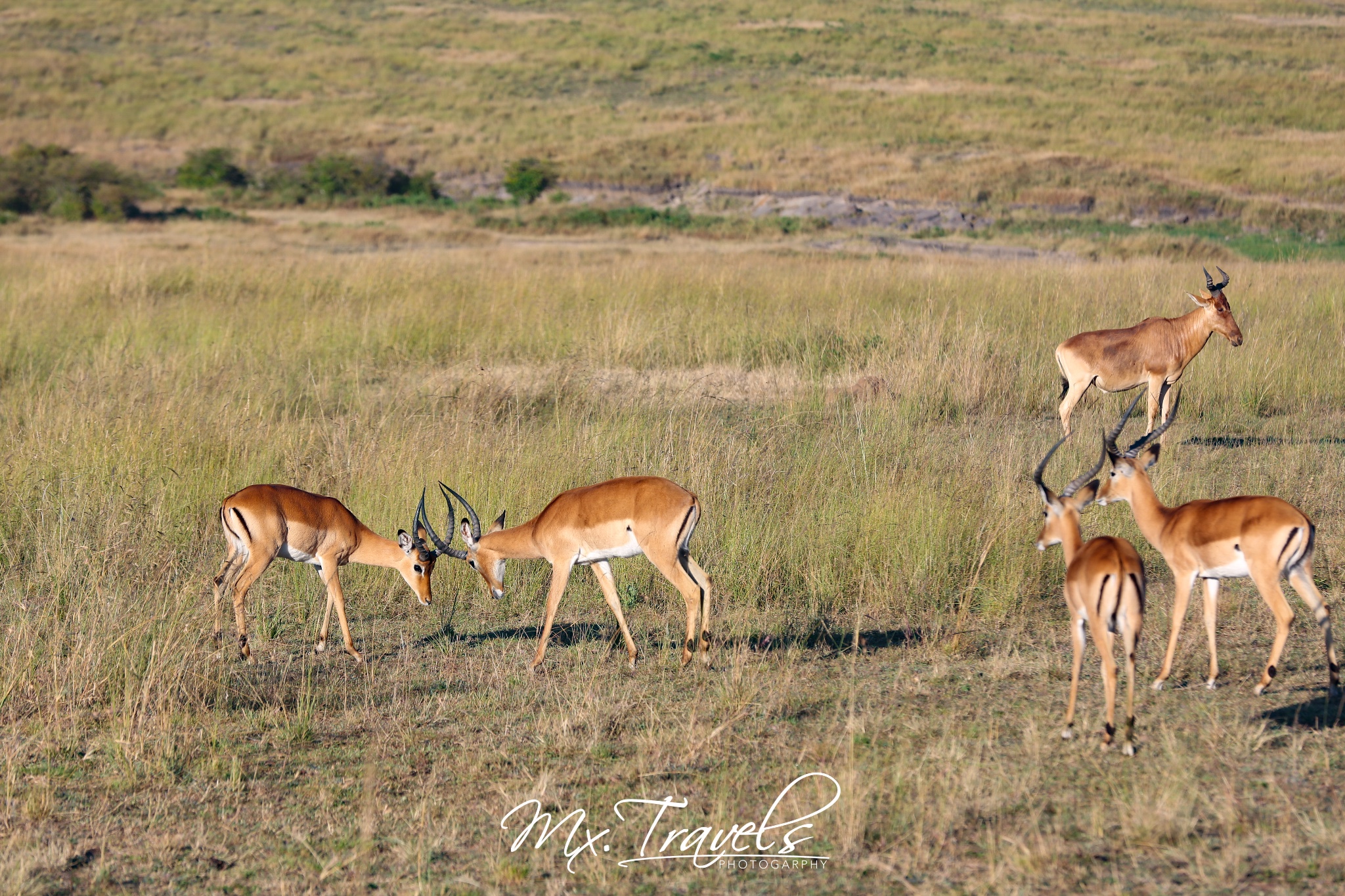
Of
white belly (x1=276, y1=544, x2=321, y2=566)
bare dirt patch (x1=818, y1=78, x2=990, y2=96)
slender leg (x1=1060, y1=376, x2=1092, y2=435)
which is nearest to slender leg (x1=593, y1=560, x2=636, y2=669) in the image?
white belly (x1=276, y1=544, x2=321, y2=566)

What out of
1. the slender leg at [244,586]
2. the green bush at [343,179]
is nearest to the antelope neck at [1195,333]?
the slender leg at [244,586]

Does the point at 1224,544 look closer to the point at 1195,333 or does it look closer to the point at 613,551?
the point at 613,551

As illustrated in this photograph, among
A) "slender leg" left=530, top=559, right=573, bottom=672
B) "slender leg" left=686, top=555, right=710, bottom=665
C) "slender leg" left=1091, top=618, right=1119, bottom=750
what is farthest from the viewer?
"slender leg" left=686, top=555, right=710, bottom=665

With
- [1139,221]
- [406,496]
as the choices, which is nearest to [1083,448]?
[406,496]

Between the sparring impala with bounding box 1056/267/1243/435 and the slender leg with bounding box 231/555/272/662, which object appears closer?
the slender leg with bounding box 231/555/272/662

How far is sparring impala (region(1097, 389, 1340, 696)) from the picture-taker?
527 centimetres

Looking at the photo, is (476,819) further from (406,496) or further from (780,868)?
(406,496)

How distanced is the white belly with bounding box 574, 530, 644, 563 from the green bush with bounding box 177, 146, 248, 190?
40442 mm

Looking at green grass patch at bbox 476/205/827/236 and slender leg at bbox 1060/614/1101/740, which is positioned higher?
slender leg at bbox 1060/614/1101/740

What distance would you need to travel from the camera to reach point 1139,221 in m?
33.4

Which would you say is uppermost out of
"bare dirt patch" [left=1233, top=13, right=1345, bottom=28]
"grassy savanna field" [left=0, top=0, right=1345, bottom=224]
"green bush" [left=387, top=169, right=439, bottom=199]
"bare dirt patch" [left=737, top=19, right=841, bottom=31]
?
"bare dirt patch" [left=1233, top=13, right=1345, bottom=28]

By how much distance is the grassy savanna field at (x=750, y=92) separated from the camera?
138 feet

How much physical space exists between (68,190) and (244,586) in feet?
107

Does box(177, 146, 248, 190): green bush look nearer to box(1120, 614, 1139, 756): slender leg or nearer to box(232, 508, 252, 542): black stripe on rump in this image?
box(232, 508, 252, 542): black stripe on rump
